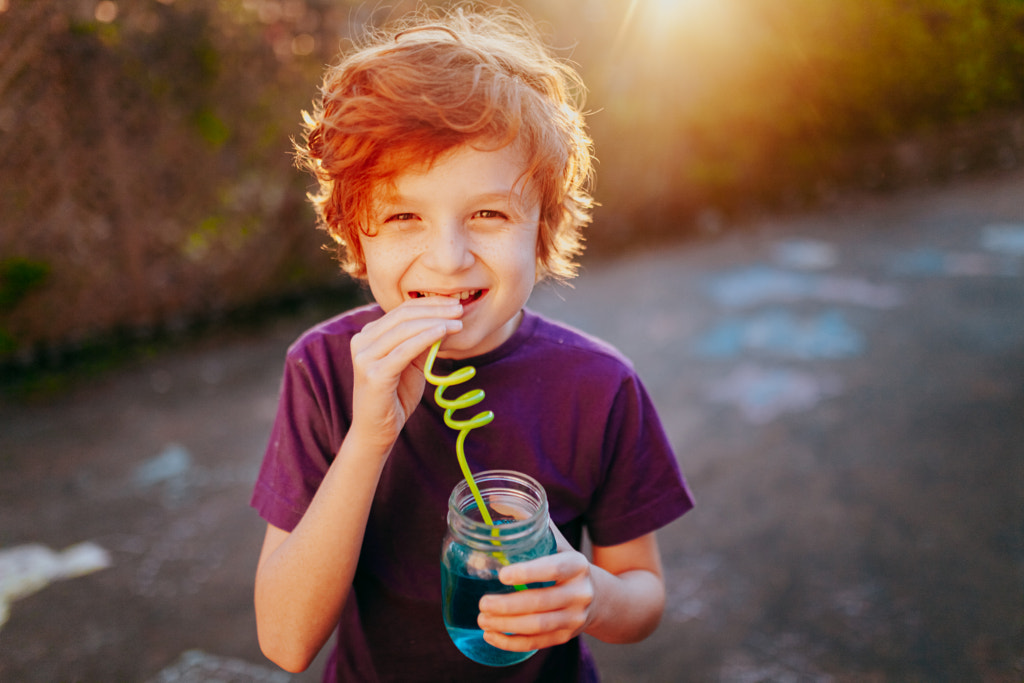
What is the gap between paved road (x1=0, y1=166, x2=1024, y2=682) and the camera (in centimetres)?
263

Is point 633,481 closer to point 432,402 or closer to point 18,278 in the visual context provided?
point 432,402

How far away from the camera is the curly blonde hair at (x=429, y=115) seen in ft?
3.53

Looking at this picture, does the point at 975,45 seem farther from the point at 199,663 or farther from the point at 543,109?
the point at 199,663

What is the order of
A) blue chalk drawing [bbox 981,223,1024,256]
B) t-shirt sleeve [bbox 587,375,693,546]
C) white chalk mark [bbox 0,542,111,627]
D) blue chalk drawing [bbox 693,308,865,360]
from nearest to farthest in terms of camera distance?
t-shirt sleeve [bbox 587,375,693,546], white chalk mark [bbox 0,542,111,627], blue chalk drawing [bbox 693,308,865,360], blue chalk drawing [bbox 981,223,1024,256]

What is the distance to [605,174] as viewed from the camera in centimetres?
719

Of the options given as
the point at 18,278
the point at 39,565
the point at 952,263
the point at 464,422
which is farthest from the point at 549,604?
the point at 952,263

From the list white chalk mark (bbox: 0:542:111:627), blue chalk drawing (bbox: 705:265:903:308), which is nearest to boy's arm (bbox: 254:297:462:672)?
white chalk mark (bbox: 0:542:111:627)

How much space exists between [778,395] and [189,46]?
4.66m

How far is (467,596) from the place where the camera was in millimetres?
980

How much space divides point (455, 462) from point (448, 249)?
452 millimetres

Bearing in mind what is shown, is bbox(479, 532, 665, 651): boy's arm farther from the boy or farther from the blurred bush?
the blurred bush

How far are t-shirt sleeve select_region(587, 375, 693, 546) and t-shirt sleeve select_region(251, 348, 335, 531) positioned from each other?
53cm

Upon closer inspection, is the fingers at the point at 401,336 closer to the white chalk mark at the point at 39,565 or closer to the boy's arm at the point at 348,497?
the boy's arm at the point at 348,497

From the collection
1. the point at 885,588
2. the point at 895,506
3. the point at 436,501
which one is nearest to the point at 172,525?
the point at 436,501
